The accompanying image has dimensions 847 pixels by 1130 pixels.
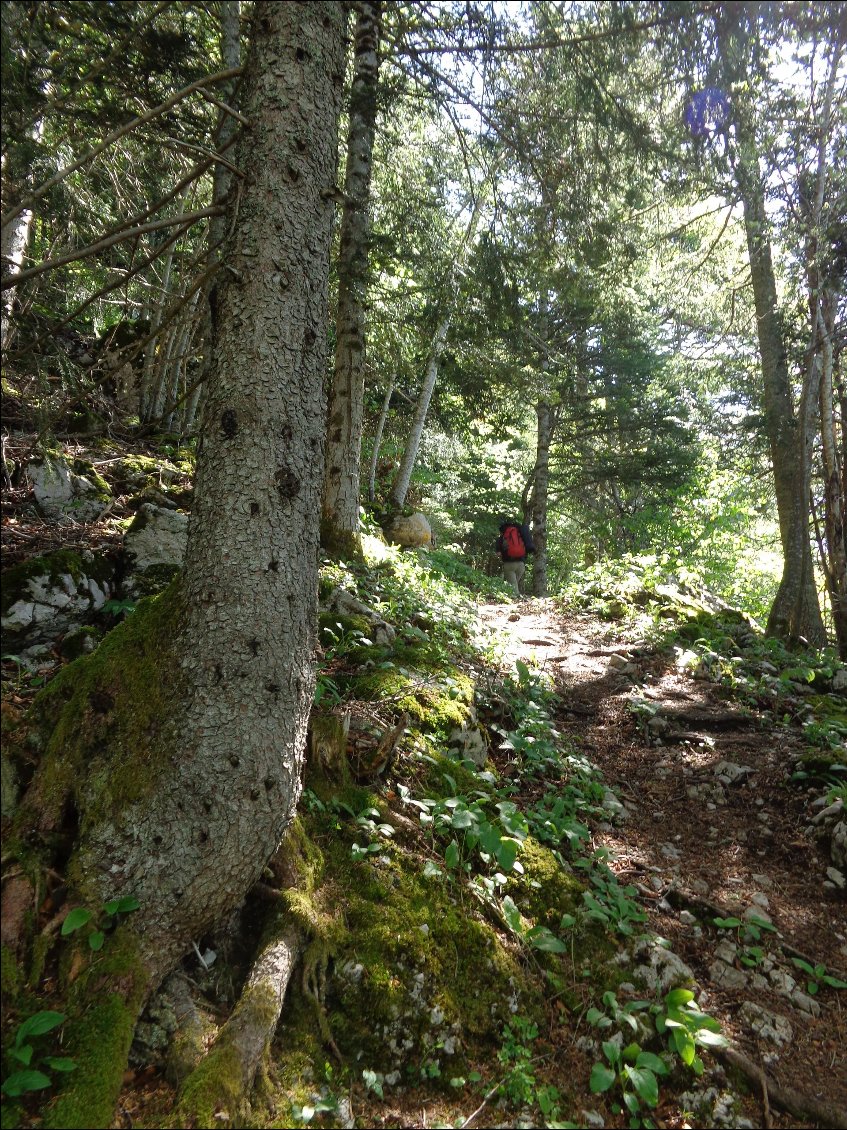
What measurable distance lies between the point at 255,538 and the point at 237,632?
460 millimetres

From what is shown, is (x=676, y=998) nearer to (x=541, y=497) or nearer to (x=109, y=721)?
(x=109, y=721)

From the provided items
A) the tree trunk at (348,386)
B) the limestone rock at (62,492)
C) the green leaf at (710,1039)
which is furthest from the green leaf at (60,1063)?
the tree trunk at (348,386)

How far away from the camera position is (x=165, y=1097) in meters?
2.08

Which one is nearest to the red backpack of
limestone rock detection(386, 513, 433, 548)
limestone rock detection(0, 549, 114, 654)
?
limestone rock detection(386, 513, 433, 548)

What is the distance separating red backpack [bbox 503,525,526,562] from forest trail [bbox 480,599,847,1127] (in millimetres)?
6490

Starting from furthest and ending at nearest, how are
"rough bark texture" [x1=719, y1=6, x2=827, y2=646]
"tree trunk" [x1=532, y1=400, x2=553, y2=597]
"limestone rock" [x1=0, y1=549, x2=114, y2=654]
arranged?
"tree trunk" [x1=532, y1=400, x2=553, y2=597] → "rough bark texture" [x1=719, y1=6, x2=827, y2=646] → "limestone rock" [x1=0, y1=549, x2=114, y2=654]

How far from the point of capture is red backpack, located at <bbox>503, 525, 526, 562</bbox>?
1440 centimetres

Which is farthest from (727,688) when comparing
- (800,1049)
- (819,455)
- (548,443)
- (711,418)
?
(548,443)

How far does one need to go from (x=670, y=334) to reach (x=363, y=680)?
14490 mm

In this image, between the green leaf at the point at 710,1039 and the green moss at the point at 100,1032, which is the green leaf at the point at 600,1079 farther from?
the green moss at the point at 100,1032

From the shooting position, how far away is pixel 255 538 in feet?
9.32

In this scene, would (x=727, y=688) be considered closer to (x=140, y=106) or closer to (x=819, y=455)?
(x=819, y=455)

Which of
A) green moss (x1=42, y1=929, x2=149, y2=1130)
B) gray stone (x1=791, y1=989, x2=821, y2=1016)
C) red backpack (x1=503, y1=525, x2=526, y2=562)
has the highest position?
red backpack (x1=503, y1=525, x2=526, y2=562)

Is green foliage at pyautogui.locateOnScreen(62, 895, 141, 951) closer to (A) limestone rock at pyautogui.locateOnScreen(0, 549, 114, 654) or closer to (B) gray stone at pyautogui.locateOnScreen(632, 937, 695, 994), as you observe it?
(A) limestone rock at pyautogui.locateOnScreen(0, 549, 114, 654)
